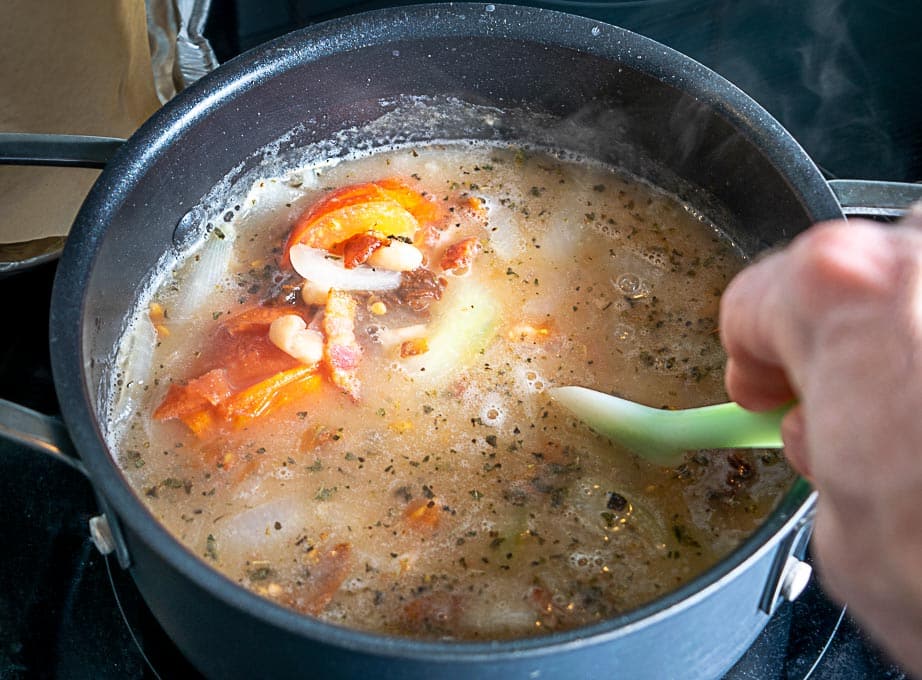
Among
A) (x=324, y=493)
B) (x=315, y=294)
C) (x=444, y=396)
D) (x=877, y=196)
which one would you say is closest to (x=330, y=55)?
(x=315, y=294)

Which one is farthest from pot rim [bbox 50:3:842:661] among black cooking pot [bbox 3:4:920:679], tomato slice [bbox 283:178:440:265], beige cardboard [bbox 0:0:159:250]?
beige cardboard [bbox 0:0:159:250]

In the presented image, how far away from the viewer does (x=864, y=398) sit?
0.53 m

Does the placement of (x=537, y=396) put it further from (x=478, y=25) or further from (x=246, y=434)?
(x=478, y=25)

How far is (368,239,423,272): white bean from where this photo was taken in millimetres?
1357

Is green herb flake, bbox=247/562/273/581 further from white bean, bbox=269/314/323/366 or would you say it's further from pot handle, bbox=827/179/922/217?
pot handle, bbox=827/179/922/217

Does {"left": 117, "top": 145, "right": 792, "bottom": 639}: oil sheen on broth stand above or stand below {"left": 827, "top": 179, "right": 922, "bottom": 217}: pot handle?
below

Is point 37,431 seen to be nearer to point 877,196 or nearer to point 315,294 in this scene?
point 315,294

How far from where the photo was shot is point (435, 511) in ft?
3.77

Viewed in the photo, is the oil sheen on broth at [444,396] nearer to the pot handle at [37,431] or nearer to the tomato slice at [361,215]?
the tomato slice at [361,215]

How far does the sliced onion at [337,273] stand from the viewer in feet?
4.54

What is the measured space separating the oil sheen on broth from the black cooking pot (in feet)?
0.26

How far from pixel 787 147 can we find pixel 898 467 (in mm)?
766

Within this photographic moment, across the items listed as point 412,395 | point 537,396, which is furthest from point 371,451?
point 537,396

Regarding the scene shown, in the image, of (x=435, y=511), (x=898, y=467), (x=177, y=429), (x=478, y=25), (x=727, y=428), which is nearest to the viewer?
(x=898, y=467)
